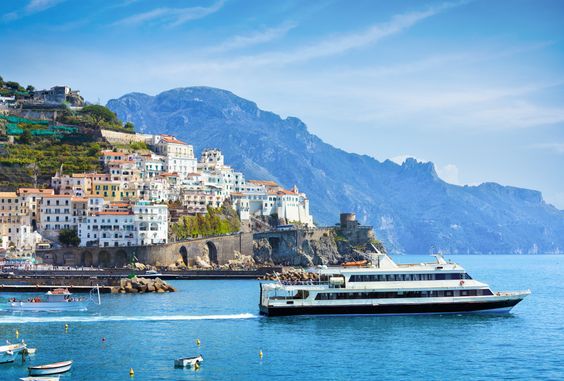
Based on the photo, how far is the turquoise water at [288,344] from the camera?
150 feet

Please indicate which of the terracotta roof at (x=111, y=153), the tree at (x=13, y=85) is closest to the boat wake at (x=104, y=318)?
the terracotta roof at (x=111, y=153)

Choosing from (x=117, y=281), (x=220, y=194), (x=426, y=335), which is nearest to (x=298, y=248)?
(x=220, y=194)

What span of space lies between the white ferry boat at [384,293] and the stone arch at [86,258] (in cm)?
5571

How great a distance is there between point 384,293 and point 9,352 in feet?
95.0

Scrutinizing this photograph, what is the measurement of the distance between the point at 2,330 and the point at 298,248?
86.6m

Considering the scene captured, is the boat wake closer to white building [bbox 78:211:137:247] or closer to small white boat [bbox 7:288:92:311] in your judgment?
small white boat [bbox 7:288:92:311]

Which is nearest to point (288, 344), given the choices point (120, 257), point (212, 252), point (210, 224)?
point (120, 257)

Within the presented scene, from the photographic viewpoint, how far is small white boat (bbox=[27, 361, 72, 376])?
42750mm

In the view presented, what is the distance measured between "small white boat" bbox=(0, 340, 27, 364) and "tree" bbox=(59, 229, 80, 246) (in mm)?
72250

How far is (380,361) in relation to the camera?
161 ft

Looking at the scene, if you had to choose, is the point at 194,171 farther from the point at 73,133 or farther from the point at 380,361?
the point at 380,361

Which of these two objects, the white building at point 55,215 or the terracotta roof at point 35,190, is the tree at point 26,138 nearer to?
the terracotta roof at point 35,190

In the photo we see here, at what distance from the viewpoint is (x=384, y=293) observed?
65250mm

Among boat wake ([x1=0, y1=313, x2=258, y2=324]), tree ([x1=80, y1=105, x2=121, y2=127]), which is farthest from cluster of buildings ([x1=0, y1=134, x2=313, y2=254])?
boat wake ([x1=0, y1=313, x2=258, y2=324])
